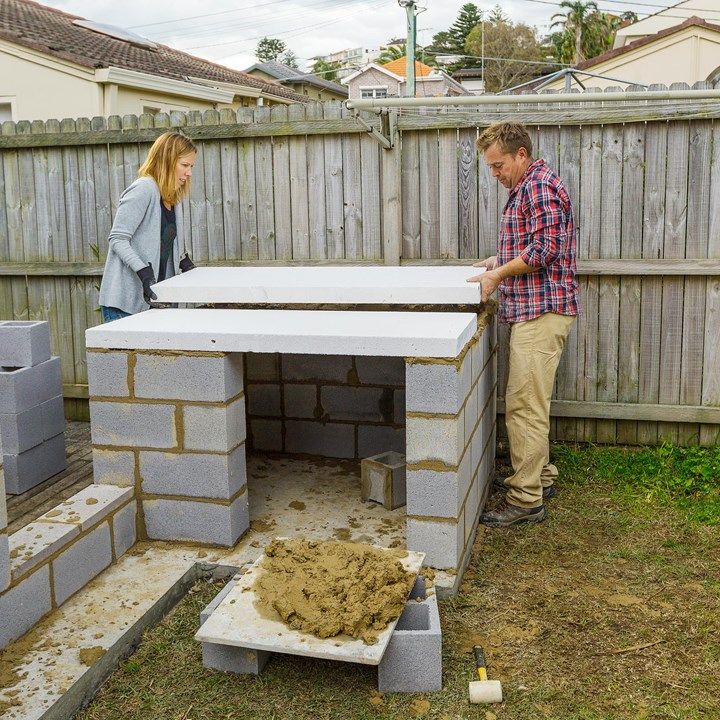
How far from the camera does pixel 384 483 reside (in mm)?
4758

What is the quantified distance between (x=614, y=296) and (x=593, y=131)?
3.72ft

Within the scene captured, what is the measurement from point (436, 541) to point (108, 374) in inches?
70.5

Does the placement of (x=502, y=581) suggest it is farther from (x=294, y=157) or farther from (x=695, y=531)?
(x=294, y=157)

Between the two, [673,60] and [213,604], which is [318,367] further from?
[673,60]

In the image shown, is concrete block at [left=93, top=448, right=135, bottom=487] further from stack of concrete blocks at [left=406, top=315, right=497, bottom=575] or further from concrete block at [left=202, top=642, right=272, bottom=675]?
stack of concrete blocks at [left=406, top=315, right=497, bottom=575]

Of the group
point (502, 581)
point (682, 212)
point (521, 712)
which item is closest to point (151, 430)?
point (502, 581)

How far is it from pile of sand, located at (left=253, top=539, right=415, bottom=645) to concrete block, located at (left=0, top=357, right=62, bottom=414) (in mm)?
2179

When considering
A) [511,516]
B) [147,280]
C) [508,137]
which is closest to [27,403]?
[147,280]

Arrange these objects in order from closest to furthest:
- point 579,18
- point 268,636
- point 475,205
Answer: point 268,636 < point 475,205 < point 579,18

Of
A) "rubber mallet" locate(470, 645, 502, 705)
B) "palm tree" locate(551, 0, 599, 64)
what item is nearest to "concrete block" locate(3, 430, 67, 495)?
"rubber mallet" locate(470, 645, 502, 705)

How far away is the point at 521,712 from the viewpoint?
304cm

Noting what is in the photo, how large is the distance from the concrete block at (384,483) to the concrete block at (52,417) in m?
2.01

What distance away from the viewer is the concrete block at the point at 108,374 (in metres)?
4.16

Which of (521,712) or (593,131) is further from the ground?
(593,131)
